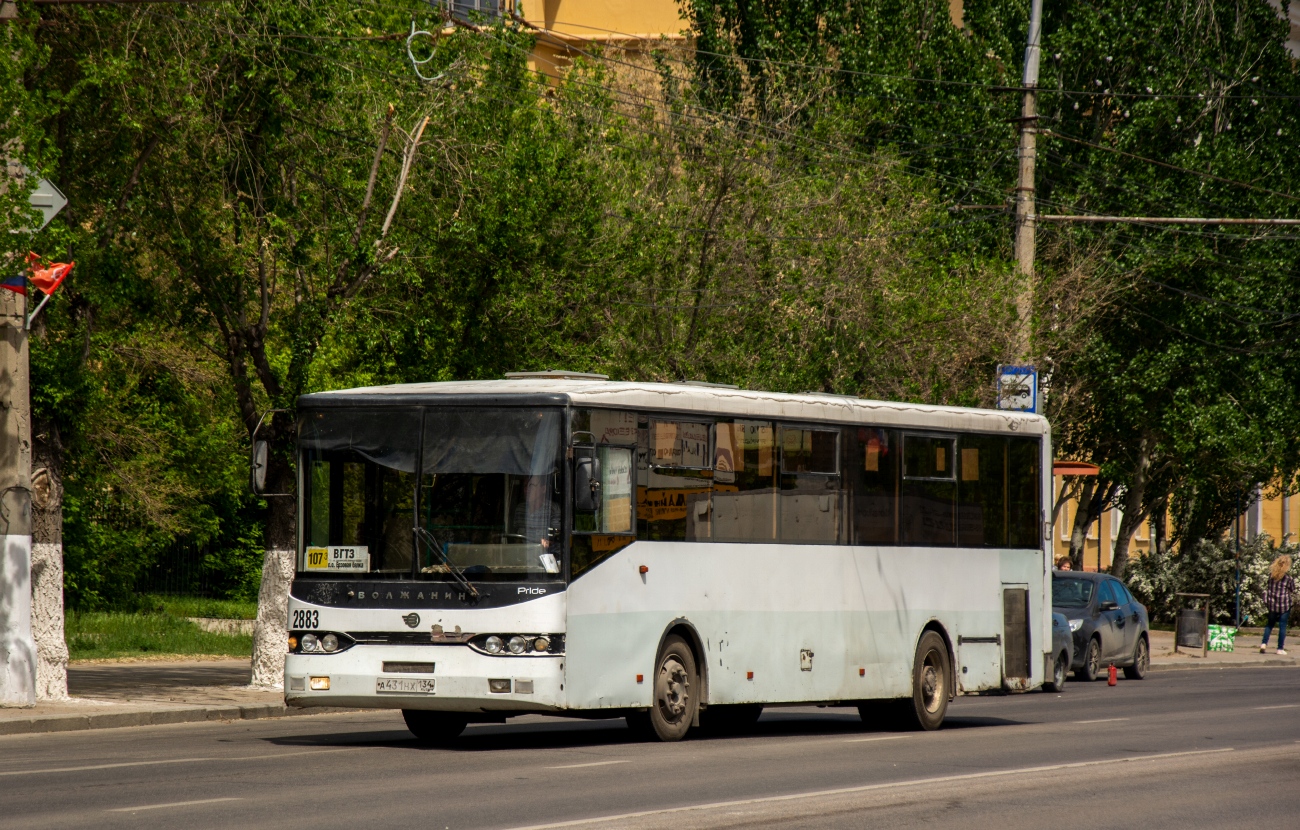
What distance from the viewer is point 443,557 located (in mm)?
14797

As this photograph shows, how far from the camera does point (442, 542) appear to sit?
1483 centimetres

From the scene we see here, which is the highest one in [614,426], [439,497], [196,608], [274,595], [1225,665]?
[614,426]

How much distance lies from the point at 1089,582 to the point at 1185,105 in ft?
49.6

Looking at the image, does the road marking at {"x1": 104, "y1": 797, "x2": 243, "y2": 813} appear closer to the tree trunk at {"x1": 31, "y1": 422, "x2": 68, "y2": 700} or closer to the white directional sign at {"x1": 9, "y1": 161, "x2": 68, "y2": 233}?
the white directional sign at {"x1": 9, "y1": 161, "x2": 68, "y2": 233}

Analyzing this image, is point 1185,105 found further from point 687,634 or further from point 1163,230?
point 687,634

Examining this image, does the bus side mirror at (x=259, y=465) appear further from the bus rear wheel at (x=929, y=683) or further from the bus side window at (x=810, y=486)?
the bus rear wheel at (x=929, y=683)

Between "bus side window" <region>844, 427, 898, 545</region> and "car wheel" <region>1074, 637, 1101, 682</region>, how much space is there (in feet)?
35.4

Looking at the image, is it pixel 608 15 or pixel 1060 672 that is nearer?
pixel 1060 672

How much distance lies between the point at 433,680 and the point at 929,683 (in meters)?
6.03

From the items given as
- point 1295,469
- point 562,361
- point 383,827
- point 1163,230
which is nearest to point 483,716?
point 383,827

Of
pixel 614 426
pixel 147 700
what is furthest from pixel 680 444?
pixel 147 700

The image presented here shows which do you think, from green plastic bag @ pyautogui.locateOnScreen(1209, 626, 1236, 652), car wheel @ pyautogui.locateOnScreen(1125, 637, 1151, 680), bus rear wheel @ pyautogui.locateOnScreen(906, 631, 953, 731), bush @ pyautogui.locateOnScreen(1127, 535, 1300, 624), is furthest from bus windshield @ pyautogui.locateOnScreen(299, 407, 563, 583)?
bush @ pyautogui.locateOnScreen(1127, 535, 1300, 624)

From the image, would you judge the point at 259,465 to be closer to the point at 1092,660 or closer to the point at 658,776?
the point at 658,776

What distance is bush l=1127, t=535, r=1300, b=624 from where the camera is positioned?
154ft
